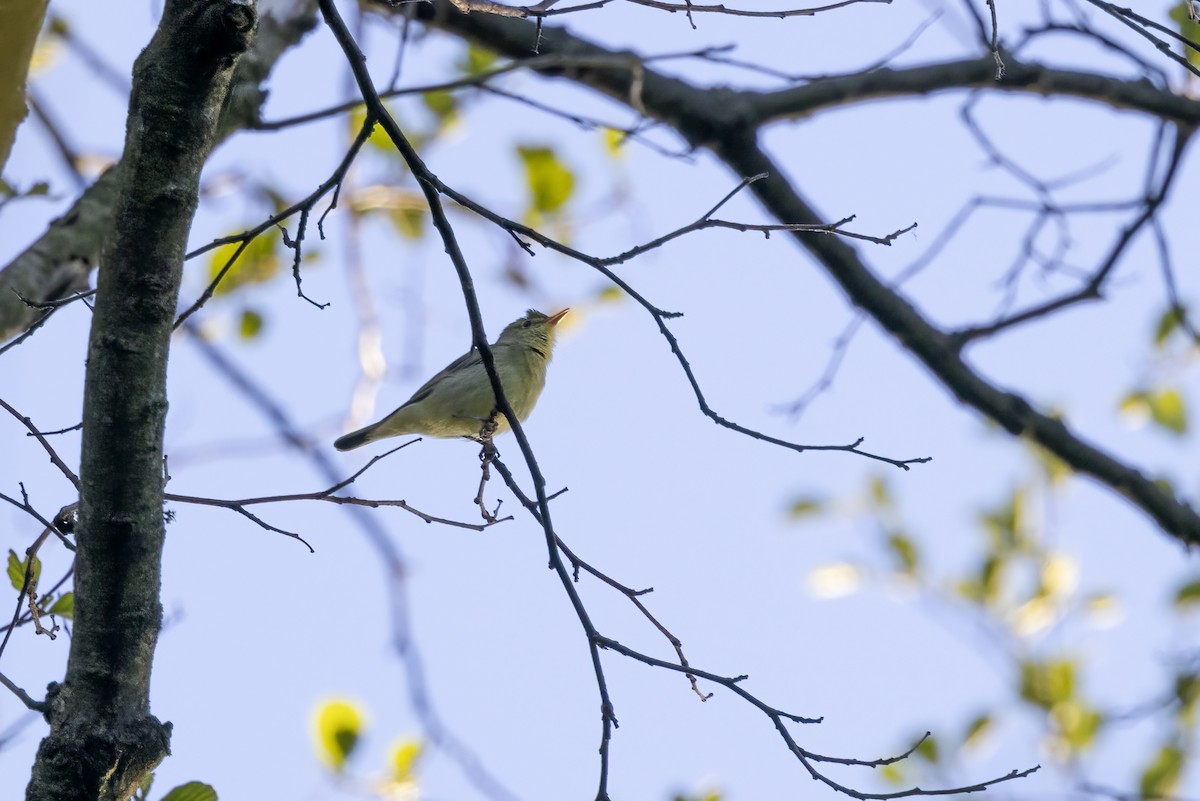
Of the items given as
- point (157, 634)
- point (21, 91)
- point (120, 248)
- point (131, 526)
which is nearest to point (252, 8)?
point (120, 248)

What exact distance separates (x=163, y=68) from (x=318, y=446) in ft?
7.54

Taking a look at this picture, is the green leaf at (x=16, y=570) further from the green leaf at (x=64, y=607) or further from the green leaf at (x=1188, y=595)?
the green leaf at (x=1188, y=595)

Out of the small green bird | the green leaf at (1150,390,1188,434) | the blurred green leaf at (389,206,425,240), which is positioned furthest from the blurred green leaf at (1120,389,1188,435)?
the blurred green leaf at (389,206,425,240)

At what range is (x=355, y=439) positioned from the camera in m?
6.14

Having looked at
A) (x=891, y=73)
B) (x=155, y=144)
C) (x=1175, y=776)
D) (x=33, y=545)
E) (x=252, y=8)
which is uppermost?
(x=891, y=73)

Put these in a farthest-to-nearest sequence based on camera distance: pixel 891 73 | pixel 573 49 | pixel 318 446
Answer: pixel 891 73
pixel 573 49
pixel 318 446

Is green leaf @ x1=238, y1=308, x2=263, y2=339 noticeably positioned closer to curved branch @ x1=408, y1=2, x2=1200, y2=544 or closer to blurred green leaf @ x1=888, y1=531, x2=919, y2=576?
curved branch @ x1=408, y1=2, x2=1200, y2=544

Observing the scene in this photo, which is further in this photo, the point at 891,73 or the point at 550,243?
the point at 891,73

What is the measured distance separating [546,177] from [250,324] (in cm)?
149

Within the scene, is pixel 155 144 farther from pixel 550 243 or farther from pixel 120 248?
pixel 550 243

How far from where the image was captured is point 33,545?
2684mm

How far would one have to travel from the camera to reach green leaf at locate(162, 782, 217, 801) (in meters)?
2.63

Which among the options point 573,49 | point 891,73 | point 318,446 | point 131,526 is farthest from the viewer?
point 891,73

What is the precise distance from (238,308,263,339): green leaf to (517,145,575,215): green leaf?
1.35 m
